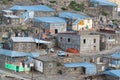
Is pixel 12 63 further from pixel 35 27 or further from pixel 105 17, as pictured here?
pixel 105 17

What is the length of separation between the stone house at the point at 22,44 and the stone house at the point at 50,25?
14.4 ft

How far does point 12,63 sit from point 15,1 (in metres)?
15.9

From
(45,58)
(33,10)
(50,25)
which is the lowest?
(45,58)

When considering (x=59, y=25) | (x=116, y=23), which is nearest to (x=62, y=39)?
(x=59, y=25)

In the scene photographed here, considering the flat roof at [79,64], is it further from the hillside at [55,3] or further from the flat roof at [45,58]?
the hillside at [55,3]

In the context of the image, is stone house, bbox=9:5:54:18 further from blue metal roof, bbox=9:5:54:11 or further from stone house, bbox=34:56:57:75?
stone house, bbox=34:56:57:75

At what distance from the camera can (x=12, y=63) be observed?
3278 centimetres

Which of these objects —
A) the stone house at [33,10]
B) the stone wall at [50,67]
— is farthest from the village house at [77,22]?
the stone wall at [50,67]

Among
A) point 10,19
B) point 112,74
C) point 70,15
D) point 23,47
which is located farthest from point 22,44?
point 70,15

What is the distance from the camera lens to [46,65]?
32.3m

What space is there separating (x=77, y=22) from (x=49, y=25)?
3094mm

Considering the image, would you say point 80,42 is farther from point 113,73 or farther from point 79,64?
point 113,73

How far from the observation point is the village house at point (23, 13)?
4109 centimetres

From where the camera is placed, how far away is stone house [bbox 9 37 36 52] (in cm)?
3469
